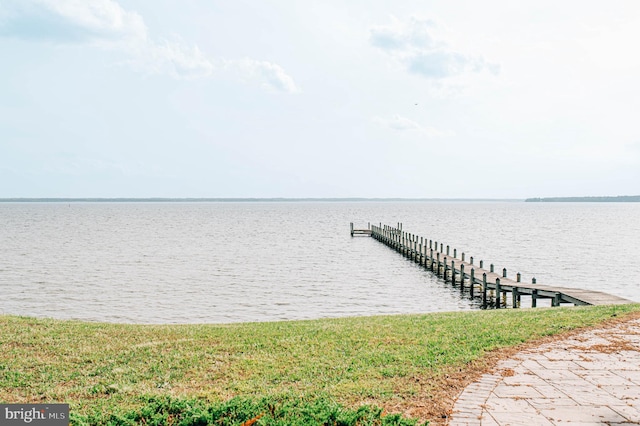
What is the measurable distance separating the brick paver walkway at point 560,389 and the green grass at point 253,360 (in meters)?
0.68

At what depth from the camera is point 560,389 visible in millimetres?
7352

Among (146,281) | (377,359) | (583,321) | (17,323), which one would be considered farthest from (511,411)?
(146,281)

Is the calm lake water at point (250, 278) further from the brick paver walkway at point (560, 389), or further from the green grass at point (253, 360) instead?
the brick paver walkway at point (560, 389)

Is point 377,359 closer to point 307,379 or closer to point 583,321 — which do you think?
point 307,379

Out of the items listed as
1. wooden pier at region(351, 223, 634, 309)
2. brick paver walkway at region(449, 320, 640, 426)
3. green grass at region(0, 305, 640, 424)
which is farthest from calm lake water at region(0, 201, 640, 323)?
brick paver walkway at region(449, 320, 640, 426)

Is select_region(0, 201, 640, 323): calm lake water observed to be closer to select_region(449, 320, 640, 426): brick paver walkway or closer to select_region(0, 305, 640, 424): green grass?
select_region(0, 305, 640, 424): green grass

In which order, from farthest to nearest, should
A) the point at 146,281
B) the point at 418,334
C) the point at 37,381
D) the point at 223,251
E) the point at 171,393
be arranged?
the point at 223,251, the point at 146,281, the point at 418,334, the point at 37,381, the point at 171,393

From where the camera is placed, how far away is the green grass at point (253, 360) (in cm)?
713

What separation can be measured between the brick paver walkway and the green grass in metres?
0.68

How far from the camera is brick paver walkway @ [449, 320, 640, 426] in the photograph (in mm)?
6359

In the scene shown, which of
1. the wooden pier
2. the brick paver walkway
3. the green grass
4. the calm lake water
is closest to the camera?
the brick paver walkway

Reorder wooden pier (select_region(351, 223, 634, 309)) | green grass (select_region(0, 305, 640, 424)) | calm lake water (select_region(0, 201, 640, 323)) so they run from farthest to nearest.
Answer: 1. calm lake water (select_region(0, 201, 640, 323))
2. wooden pier (select_region(351, 223, 634, 309))
3. green grass (select_region(0, 305, 640, 424))

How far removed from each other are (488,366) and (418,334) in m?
2.57

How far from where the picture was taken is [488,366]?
27.6 ft
